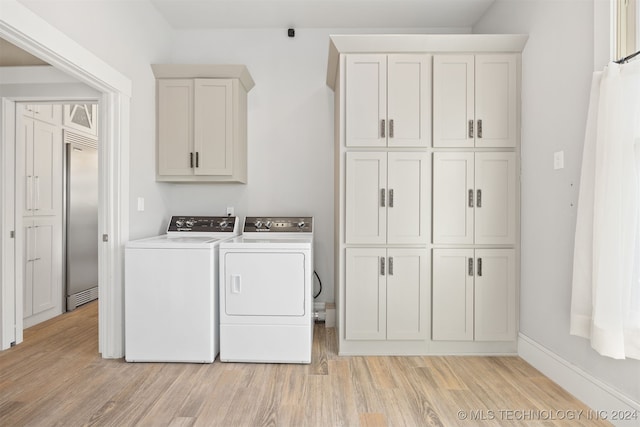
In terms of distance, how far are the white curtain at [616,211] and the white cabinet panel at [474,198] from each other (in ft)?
2.61

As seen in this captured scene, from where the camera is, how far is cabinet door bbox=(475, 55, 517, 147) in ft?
8.68

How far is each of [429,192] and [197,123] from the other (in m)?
1.98

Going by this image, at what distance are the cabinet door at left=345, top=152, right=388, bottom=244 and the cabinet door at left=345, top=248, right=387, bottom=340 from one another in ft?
0.41

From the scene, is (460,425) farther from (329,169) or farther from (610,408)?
(329,169)

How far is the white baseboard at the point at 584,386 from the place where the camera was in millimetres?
1737

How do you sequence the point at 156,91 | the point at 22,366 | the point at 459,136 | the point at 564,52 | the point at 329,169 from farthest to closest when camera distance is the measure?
the point at 329,169, the point at 156,91, the point at 459,136, the point at 22,366, the point at 564,52

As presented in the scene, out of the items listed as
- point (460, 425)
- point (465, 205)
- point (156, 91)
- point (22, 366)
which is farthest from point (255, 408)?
point (156, 91)

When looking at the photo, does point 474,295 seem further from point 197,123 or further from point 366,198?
point 197,123

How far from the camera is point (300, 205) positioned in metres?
3.48

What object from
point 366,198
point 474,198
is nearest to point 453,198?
point 474,198

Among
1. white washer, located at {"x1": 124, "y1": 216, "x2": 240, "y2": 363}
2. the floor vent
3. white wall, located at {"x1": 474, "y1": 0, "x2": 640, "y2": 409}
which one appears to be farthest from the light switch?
the floor vent

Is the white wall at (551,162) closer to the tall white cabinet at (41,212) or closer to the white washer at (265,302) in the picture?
the white washer at (265,302)

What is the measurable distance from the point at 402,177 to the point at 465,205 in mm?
507

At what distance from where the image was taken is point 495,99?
8.69 ft
